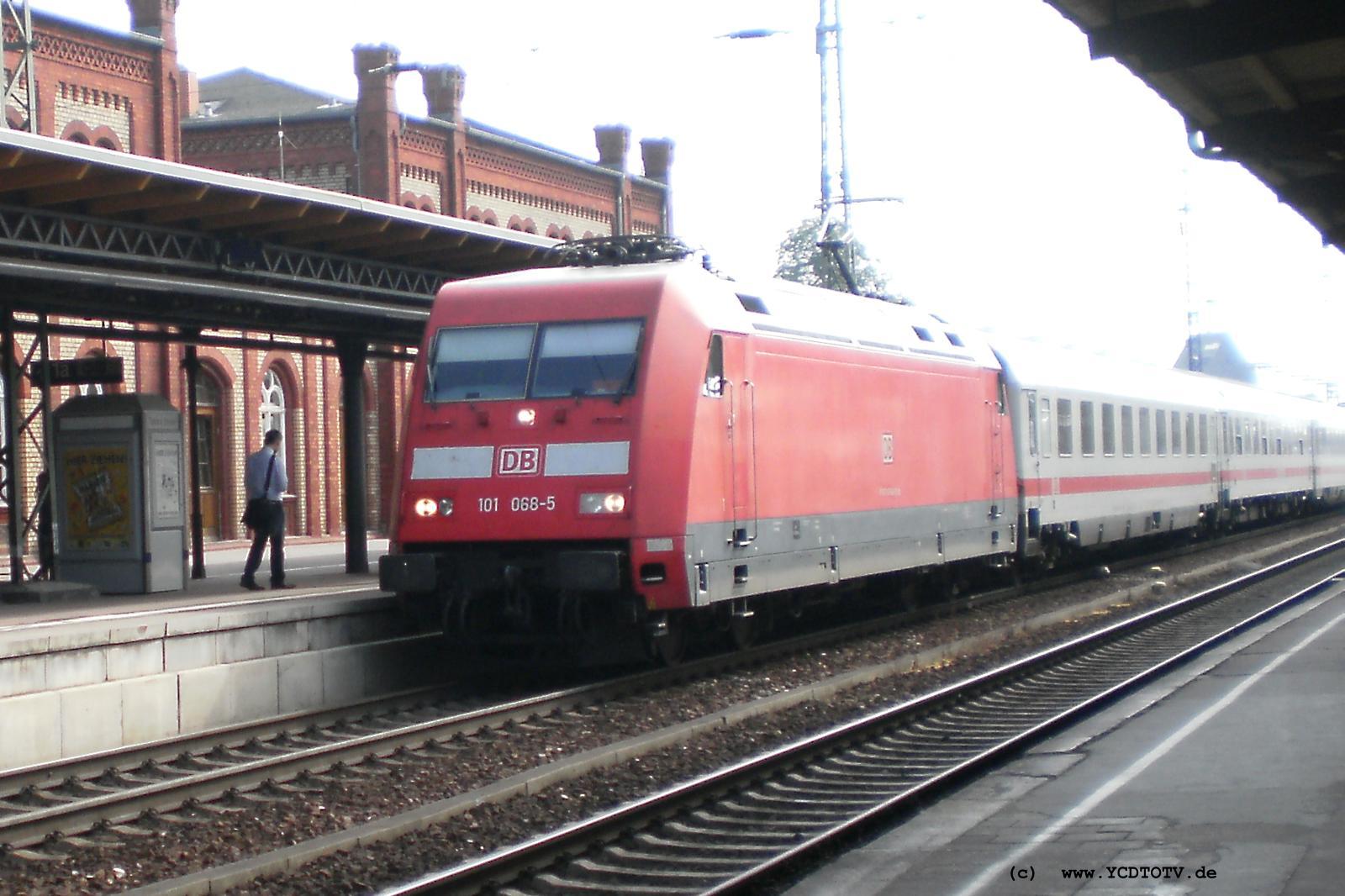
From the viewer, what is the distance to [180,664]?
38.2 feet

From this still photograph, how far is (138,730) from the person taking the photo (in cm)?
1121

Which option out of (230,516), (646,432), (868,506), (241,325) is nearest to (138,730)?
(646,432)

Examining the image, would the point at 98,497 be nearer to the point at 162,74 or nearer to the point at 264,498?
the point at 264,498

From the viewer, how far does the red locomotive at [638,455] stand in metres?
12.5

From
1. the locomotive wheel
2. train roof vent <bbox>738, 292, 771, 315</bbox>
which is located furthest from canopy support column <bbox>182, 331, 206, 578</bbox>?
train roof vent <bbox>738, 292, 771, 315</bbox>

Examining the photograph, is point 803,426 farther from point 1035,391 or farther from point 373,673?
point 1035,391

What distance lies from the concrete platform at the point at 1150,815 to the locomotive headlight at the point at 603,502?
3.46m

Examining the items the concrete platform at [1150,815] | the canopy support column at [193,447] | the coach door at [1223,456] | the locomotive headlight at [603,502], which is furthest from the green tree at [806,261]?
the concrete platform at [1150,815]

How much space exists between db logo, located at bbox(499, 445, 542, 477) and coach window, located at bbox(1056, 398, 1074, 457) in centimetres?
1072

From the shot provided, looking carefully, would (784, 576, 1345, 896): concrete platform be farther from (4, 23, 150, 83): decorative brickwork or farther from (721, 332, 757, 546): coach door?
(4, 23, 150, 83): decorative brickwork

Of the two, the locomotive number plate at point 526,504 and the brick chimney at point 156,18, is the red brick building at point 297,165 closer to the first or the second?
the brick chimney at point 156,18

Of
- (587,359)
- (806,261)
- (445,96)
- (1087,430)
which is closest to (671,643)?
(587,359)

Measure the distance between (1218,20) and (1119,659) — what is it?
7.18m

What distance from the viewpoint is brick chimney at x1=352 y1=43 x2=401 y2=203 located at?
38312 millimetres
